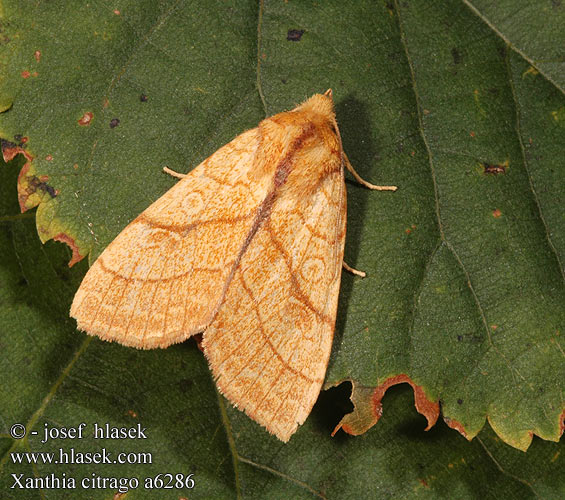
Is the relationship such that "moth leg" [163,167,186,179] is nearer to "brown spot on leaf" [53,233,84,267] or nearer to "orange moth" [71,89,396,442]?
"orange moth" [71,89,396,442]

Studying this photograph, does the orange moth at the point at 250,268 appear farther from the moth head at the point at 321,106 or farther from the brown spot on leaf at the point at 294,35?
the brown spot on leaf at the point at 294,35

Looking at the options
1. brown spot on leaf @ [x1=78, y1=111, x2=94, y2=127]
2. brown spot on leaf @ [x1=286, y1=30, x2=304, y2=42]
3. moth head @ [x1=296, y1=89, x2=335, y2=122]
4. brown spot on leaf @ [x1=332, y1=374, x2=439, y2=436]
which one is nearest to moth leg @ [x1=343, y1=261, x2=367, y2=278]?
brown spot on leaf @ [x1=332, y1=374, x2=439, y2=436]

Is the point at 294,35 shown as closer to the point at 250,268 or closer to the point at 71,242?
the point at 250,268

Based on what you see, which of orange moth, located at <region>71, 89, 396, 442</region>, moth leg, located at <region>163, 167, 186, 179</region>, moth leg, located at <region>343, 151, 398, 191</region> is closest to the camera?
orange moth, located at <region>71, 89, 396, 442</region>

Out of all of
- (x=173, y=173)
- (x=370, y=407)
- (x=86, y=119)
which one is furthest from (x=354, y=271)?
(x=86, y=119)

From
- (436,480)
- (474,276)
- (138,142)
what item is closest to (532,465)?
(436,480)

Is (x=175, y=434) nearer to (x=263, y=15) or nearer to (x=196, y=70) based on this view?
(x=196, y=70)

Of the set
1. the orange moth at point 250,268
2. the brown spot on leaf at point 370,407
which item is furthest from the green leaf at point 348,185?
the orange moth at point 250,268
